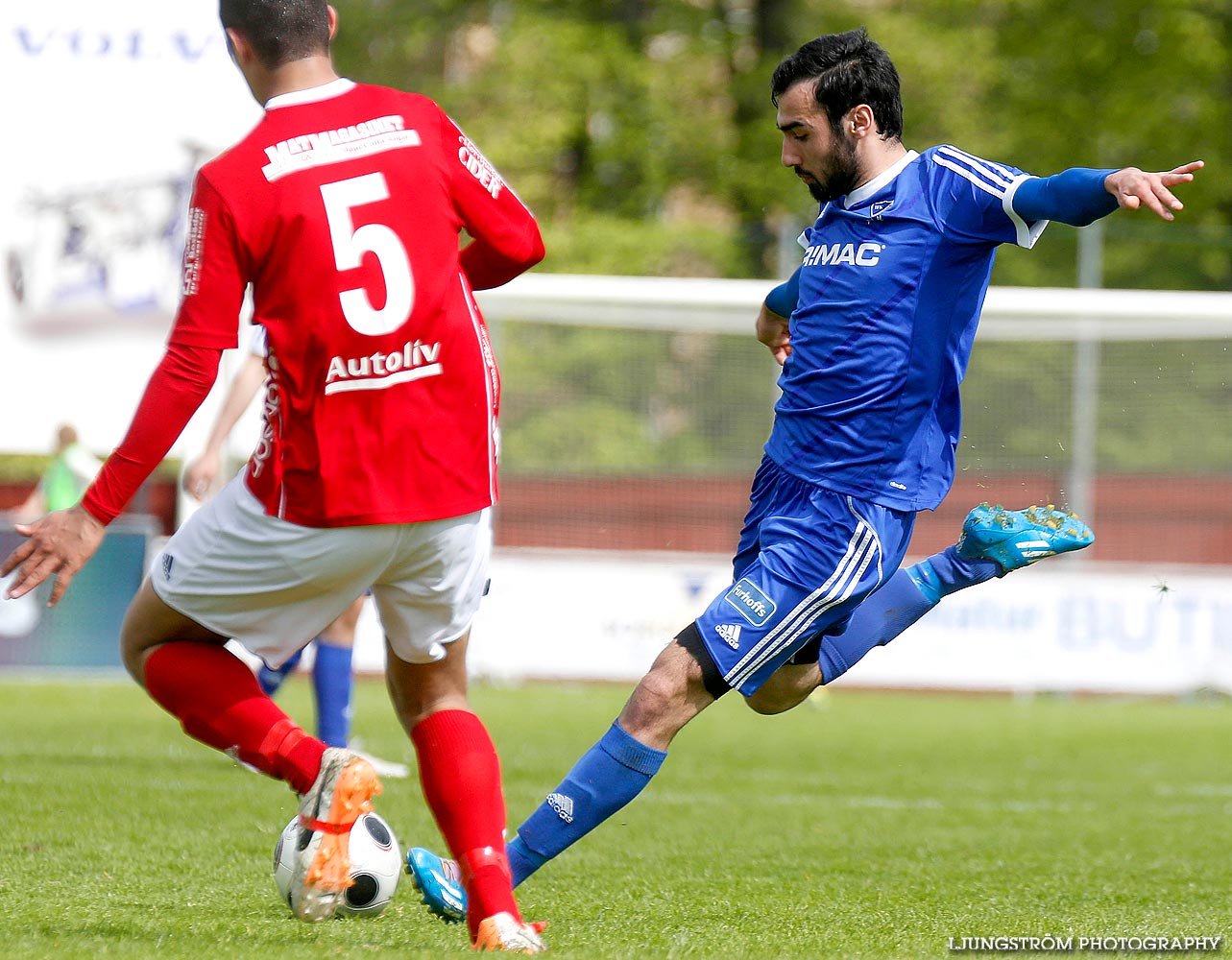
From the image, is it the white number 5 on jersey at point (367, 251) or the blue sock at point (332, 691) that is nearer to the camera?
the white number 5 on jersey at point (367, 251)

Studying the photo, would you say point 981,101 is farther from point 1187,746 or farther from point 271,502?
point 271,502

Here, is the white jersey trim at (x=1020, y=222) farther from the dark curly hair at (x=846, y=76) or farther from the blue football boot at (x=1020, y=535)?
the blue football boot at (x=1020, y=535)

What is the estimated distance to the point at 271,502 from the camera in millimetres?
3104

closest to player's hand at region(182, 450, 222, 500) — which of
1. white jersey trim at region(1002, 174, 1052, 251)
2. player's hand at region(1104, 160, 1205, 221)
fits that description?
white jersey trim at region(1002, 174, 1052, 251)

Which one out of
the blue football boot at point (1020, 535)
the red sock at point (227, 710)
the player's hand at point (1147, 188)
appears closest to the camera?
the red sock at point (227, 710)

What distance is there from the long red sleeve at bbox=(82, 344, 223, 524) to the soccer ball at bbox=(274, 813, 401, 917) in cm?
82

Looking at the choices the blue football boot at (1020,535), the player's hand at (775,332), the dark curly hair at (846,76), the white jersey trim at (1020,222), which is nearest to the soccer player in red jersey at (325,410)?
the dark curly hair at (846,76)

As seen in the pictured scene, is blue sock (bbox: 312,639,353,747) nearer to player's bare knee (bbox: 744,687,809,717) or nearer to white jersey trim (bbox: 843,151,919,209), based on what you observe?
player's bare knee (bbox: 744,687,809,717)

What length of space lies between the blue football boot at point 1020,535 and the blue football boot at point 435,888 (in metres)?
1.87

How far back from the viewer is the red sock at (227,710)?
3.32 metres

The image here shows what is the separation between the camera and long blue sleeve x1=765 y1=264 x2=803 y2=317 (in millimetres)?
4590

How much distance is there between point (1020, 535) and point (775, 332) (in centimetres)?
93

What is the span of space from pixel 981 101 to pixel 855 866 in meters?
21.4

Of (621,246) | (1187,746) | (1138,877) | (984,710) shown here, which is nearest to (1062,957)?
(1138,877)
